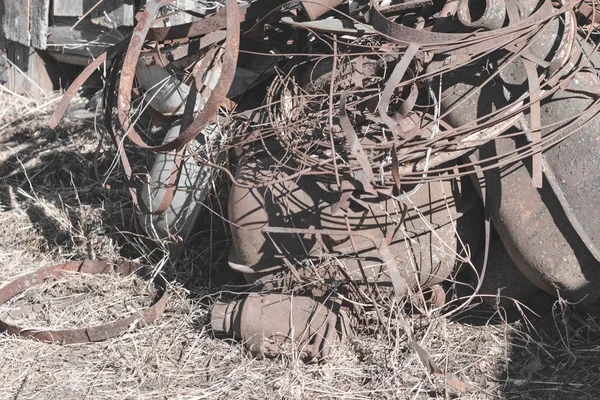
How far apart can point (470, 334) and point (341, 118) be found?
48.0 inches

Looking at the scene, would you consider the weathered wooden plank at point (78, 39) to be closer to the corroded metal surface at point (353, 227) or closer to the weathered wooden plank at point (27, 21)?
the weathered wooden plank at point (27, 21)

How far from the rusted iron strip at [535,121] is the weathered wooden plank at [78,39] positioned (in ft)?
9.57

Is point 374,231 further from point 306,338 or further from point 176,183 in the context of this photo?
point 176,183

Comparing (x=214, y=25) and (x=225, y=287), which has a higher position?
(x=214, y=25)

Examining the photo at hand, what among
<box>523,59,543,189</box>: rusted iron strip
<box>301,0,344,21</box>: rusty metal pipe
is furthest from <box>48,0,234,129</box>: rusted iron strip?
<box>523,59,543,189</box>: rusted iron strip

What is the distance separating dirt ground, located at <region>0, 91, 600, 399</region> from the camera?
9.25ft

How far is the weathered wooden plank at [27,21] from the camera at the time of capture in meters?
5.26

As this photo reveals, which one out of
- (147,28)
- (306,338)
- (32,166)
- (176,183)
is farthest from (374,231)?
(32,166)

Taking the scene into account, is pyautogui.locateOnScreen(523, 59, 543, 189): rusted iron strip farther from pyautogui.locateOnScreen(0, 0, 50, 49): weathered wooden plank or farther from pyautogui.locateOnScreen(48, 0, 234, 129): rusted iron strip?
pyautogui.locateOnScreen(0, 0, 50, 49): weathered wooden plank

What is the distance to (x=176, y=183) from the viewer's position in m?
3.31

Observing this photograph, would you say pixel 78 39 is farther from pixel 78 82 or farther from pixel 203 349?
pixel 203 349

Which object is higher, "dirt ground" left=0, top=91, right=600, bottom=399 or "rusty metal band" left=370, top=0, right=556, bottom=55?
"rusty metal band" left=370, top=0, right=556, bottom=55

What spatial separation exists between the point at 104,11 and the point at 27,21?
887mm

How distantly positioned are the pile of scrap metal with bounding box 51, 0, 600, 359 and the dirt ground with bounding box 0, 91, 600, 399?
0.12m
